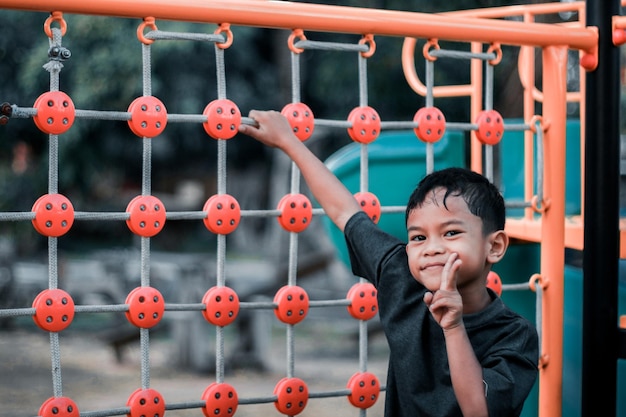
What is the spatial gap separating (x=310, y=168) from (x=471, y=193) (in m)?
0.47

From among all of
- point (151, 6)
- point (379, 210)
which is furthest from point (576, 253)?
point (151, 6)

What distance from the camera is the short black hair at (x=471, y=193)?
5.54 feet

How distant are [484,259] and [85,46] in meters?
7.27

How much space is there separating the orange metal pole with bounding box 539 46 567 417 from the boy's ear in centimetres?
64

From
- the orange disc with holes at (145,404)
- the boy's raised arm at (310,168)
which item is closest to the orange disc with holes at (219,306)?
the orange disc with holes at (145,404)

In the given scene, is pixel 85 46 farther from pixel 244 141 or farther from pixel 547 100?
pixel 547 100

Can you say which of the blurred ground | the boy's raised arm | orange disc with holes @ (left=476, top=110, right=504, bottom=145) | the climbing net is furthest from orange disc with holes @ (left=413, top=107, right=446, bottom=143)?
the blurred ground

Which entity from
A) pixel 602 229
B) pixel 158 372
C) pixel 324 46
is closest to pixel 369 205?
pixel 324 46

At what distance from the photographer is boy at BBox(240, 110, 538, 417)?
5.08ft

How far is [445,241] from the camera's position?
5.44 ft

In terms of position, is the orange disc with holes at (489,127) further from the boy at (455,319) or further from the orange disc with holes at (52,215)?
the orange disc with holes at (52,215)

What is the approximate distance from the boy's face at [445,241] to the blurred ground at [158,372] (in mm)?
3773

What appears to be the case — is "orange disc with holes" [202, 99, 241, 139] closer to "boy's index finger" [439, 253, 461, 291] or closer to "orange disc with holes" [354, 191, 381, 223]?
"orange disc with holes" [354, 191, 381, 223]

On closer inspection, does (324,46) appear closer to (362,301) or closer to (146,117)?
(146,117)
